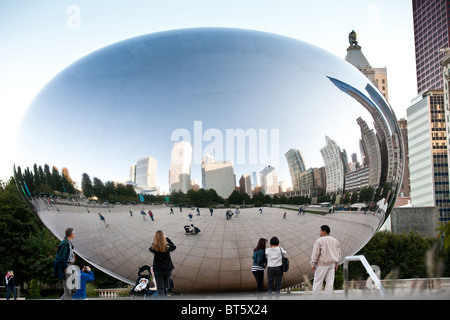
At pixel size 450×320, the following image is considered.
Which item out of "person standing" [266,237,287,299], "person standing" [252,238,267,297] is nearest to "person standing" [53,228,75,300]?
"person standing" [252,238,267,297]

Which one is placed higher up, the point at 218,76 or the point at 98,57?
the point at 98,57

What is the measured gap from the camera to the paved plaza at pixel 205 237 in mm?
7172

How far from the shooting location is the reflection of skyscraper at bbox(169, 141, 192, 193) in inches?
274

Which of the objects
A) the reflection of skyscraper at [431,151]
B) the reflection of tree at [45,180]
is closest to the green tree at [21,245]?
the reflection of tree at [45,180]

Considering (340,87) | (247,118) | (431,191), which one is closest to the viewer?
(247,118)

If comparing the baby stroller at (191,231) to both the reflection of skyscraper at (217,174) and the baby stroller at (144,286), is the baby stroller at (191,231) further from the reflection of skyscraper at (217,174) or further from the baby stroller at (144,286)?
the baby stroller at (144,286)

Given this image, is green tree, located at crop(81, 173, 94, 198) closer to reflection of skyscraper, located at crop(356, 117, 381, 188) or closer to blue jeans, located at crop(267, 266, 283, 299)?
blue jeans, located at crop(267, 266, 283, 299)

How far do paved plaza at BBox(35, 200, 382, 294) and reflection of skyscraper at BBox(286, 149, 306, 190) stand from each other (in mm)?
491

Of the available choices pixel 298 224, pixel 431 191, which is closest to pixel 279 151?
pixel 298 224

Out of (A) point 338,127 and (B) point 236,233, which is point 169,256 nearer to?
(B) point 236,233

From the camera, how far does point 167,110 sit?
706cm
